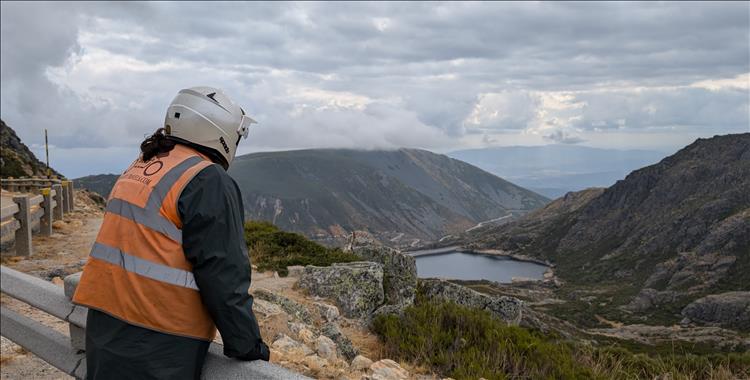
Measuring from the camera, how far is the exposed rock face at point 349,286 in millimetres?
11445

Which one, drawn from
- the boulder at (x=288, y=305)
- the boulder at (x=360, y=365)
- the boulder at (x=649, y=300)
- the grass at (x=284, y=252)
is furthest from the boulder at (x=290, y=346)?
the boulder at (x=649, y=300)

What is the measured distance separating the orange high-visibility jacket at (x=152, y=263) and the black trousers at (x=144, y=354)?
5 cm

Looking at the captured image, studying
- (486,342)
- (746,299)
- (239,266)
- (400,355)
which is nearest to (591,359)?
(486,342)

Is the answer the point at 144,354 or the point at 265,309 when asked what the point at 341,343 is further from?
the point at 144,354

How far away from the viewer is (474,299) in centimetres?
1486

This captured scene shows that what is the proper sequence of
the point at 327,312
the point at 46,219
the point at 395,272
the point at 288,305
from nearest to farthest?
the point at 288,305, the point at 327,312, the point at 395,272, the point at 46,219

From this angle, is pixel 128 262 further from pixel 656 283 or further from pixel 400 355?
pixel 656 283

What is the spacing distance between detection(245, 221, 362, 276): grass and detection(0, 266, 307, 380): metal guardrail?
28.7ft

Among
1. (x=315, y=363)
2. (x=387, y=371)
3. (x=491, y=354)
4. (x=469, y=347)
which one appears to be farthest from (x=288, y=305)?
(x=387, y=371)

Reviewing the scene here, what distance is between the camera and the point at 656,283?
492 ft

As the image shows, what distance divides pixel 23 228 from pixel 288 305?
7.70 metres

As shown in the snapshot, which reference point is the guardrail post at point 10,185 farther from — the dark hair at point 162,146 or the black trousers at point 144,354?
the black trousers at point 144,354

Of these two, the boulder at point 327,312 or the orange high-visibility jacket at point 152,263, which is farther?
the boulder at point 327,312

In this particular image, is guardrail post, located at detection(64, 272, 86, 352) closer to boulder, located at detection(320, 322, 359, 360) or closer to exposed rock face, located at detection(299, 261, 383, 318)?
boulder, located at detection(320, 322, 359, 360)
